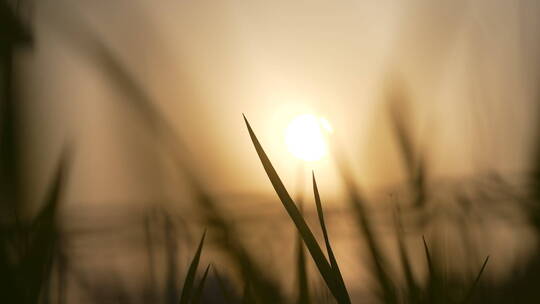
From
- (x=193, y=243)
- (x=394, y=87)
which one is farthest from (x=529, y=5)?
(x=193, y=243)

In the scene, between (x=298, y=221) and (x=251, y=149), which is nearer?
(x=298, y=221)

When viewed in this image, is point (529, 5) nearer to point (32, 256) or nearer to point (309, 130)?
point (309, 130)

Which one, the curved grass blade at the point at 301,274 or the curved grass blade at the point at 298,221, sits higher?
the curved grass blade at the point at 298,221

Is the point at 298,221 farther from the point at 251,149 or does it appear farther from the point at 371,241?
the point at 251,149

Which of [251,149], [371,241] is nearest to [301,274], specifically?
[371,241]

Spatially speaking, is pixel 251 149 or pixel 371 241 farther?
pixel 251 149

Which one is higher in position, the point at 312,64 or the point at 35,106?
the point at 312,64

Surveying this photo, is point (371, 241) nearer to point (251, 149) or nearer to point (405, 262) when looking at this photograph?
point (405, 262)

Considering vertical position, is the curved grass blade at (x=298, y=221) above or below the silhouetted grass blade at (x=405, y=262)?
above
